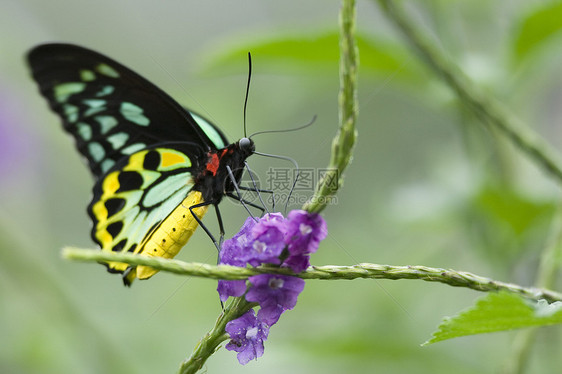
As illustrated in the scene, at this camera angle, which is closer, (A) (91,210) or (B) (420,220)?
(A) (91,210)

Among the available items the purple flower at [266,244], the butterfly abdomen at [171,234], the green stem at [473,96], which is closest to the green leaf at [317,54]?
the green stem at [473,96]

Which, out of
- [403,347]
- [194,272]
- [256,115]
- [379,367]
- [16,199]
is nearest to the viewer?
[194,272]

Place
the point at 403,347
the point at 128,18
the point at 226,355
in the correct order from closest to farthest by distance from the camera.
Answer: the point at 403,347 < the point at 226,355 < the point at 128,18

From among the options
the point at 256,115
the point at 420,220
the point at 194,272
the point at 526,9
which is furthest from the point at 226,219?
the point at 194,272

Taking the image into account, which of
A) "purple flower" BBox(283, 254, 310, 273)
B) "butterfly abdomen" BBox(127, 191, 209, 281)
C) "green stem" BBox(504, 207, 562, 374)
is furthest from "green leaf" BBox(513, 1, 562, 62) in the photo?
Answer: "purple flower" BBox(283, 254, 310, 273)

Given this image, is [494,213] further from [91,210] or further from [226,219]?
[226,219]

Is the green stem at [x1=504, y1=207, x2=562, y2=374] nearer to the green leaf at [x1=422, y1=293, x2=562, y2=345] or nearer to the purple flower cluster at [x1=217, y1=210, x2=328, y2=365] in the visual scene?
the green leaf at [x1=422, y1=293, x2=562, y2=345]

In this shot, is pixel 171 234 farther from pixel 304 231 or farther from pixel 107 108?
pixel 304 231

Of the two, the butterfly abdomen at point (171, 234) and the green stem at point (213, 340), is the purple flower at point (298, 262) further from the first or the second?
the butterfly abdomen at point (171, 234)
